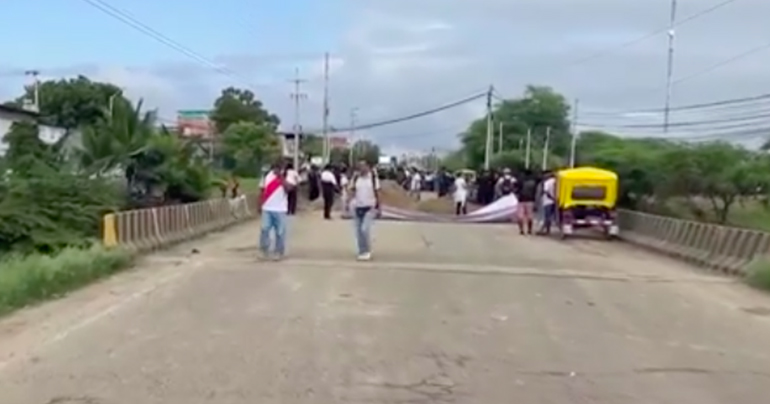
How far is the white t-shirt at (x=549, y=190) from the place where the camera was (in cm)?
3319

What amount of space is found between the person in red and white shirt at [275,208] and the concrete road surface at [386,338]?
69 centimetres

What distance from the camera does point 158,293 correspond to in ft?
48.9

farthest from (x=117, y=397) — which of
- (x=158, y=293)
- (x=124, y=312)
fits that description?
(x=158, y=293)

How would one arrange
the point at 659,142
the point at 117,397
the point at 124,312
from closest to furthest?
the point at 117,397, the point at 124,312, the point at 659,142

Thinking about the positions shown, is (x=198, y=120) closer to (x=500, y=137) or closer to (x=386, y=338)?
(x=500, y=137)

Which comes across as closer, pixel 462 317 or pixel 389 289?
pixel 462 317

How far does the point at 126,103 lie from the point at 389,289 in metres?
17.4

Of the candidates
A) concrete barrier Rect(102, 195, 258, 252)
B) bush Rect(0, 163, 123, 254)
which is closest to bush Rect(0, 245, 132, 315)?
concrete barrier Rect(102, 195, 258, 252)

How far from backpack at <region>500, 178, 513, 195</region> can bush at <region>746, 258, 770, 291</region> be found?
24452mm

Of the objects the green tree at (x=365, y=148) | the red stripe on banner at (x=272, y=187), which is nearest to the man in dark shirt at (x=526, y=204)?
the red stripe on banner at (x=272, y=187)

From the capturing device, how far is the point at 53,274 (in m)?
15.2

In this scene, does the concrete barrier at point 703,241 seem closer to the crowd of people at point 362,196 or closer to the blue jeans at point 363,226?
the crowd of people at point 362,196

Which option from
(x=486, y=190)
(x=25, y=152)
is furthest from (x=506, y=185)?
(x=25, y=152)

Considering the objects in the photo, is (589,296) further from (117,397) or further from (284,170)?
(117,397)
